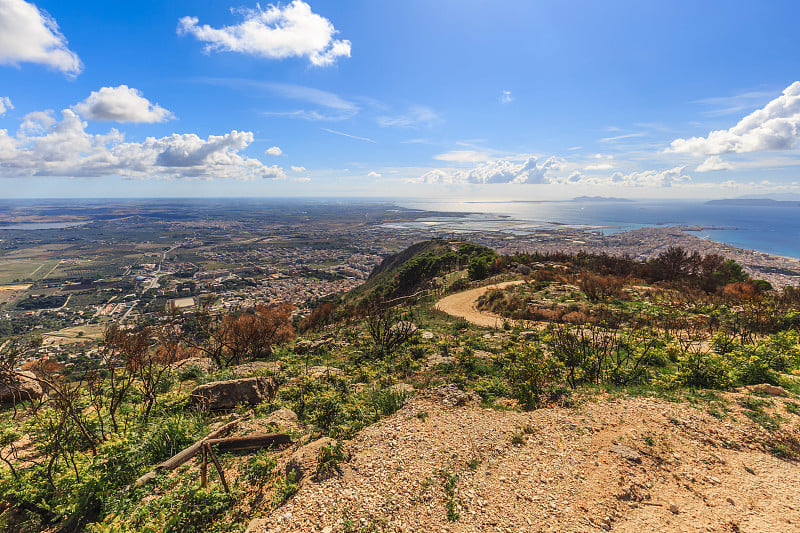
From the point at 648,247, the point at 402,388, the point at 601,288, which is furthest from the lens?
the point at 648,247

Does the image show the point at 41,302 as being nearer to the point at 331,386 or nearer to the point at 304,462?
the point at 331,386

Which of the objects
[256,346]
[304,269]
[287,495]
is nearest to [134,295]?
[304,269]

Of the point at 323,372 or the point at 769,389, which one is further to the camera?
the point at 323,372

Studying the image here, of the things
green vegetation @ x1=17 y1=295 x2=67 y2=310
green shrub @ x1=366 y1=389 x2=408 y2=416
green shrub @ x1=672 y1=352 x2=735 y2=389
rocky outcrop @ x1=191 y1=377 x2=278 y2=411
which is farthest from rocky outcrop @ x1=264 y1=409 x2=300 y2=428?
green vegetation @ x1=17 y1=295 x2=67 y2=310

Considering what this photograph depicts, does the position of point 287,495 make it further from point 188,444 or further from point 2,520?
point 2,520

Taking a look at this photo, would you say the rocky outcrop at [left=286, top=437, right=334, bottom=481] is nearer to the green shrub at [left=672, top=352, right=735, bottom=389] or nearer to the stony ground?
the stony ground

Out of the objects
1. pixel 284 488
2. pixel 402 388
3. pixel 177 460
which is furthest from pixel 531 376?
pixel 177 460

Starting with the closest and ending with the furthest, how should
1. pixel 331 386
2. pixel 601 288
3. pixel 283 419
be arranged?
pixel 283 419 < pixel 331 386 < pixel 601 288

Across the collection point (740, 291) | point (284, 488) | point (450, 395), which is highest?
point (740, 291)
